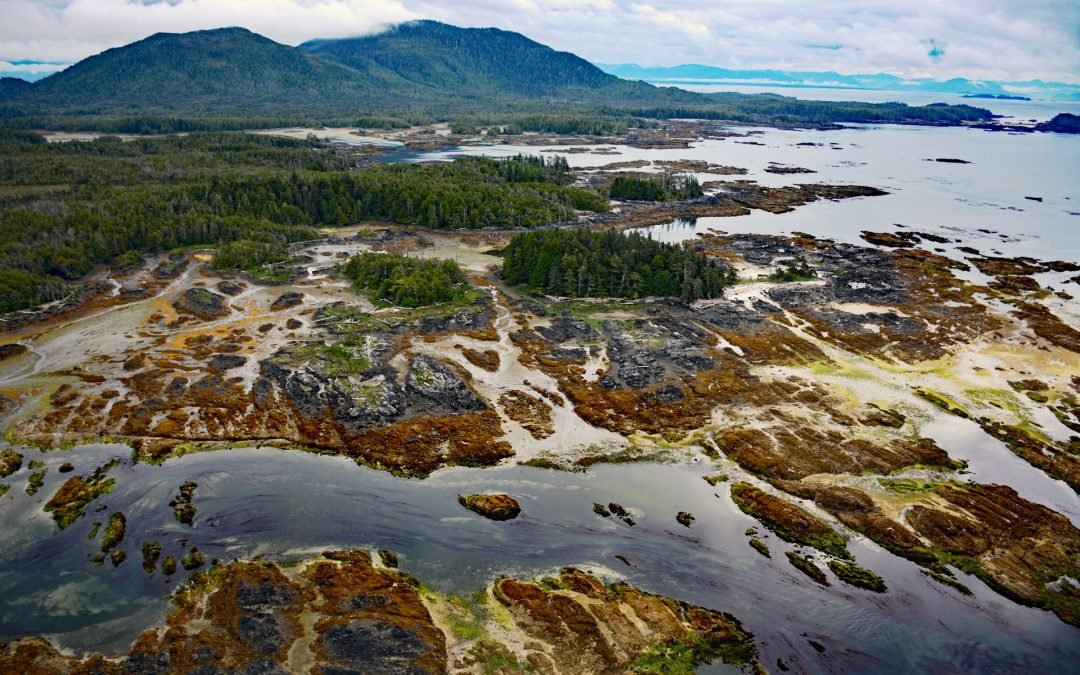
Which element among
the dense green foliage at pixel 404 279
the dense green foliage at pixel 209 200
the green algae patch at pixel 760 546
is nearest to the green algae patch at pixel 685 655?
the green algae patch at pixel 760 546

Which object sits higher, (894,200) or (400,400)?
(894,200)

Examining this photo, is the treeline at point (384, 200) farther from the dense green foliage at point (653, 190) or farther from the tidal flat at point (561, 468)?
the tidal flat at point (561, 468)

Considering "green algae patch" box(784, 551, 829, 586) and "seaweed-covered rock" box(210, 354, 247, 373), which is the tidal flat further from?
"seaweed-covered rock" box(210, 354, 247, 373)

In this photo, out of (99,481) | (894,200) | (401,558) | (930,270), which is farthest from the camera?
(894,200)

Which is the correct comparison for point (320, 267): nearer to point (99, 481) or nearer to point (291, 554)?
point (99, 481)

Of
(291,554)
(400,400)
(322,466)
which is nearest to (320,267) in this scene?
(400,400)

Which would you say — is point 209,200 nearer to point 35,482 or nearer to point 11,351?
point 11,351
